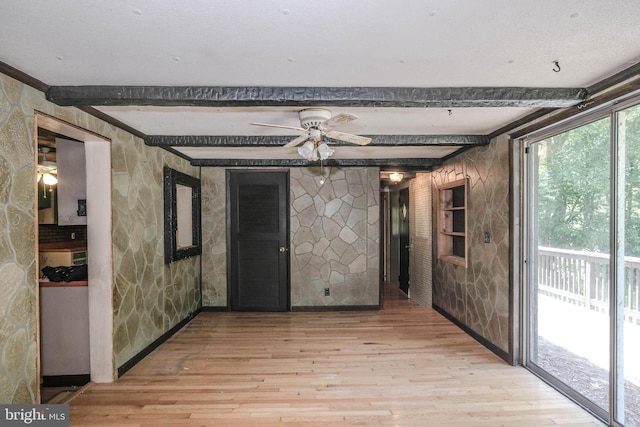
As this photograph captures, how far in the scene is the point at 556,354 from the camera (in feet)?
10.3

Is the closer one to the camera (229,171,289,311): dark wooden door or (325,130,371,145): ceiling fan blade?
(325,130,371,145): ceiling fan blade

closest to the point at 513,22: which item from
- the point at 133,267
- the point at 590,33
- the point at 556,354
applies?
the point at 590,33

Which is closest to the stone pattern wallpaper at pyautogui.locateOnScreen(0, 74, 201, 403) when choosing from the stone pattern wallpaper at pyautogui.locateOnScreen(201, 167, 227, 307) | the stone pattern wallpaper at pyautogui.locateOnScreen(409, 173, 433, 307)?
the stone pattern wallpaper at pyautogui.locateOnScreen(201, 167, 227, 307)

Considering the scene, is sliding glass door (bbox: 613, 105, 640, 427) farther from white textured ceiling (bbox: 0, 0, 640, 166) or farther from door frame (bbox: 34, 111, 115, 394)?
door frame (bbox: 34, 111, 115, 394)

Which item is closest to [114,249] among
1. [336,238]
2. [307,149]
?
[307,149]

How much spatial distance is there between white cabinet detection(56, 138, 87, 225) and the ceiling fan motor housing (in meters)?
2.20

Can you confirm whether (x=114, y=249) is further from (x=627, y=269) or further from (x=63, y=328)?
(x=627, y=269)

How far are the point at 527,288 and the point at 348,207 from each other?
2711 mm

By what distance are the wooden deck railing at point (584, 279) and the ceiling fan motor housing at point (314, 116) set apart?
2261 mm

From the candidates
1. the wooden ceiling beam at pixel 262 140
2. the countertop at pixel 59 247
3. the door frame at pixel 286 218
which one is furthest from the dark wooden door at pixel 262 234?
the countertop at pixel 59 247

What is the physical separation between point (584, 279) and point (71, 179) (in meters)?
4.61

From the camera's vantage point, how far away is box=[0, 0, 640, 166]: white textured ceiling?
1412mm

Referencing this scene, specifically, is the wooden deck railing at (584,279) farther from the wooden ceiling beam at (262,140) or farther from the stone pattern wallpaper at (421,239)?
the stone pattern wallpaper at (421,239)

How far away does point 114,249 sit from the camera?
9.84 feet
